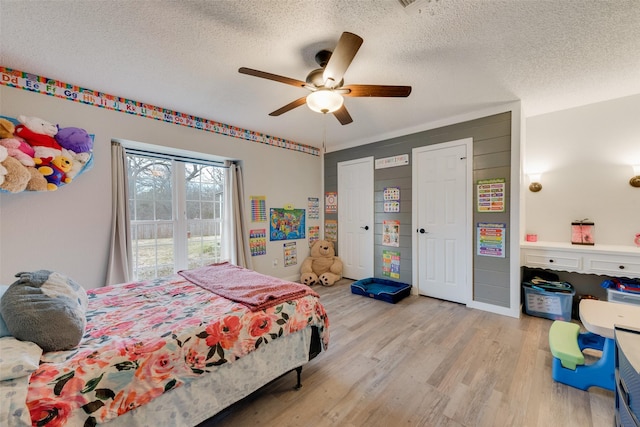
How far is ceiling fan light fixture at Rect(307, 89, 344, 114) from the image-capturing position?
179 centimetres

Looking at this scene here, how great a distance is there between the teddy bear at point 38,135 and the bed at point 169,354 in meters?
1.19

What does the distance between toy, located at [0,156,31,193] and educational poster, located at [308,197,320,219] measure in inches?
133

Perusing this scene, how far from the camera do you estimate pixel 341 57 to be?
1.52 meters

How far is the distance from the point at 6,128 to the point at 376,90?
108 inches

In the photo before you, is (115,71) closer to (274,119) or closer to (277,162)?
(274,119)

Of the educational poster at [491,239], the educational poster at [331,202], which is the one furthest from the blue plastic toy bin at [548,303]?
the educational poster at [331,202]

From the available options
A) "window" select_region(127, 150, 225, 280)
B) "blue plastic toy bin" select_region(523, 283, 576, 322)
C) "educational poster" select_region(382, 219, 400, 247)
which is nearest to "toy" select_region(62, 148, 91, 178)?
"window" select_region(127, 150, 225, 280)

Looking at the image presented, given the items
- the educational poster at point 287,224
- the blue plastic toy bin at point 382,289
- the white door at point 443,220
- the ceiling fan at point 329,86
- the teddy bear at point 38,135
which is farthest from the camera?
the educational poster at point 287,224

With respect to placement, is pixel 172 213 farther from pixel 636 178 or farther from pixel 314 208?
pixel 636 178

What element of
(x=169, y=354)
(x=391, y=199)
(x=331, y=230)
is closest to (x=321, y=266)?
(x=331, y=230)

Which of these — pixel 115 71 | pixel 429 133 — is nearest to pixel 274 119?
pixel 115 71

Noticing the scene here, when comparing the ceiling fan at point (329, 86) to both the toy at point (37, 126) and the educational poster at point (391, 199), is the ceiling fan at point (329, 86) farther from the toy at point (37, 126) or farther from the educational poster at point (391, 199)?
the educational poster at point (391, 199)

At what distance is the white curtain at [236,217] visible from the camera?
11.6 ft

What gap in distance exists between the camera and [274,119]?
3.24 m
